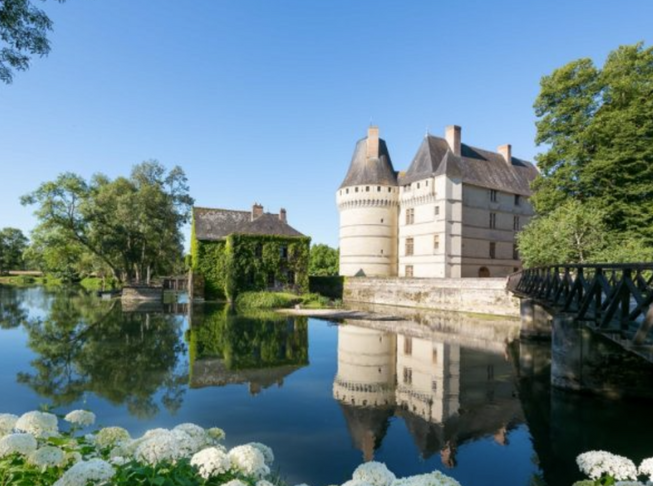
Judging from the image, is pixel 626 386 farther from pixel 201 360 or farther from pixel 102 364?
pixel 102 364

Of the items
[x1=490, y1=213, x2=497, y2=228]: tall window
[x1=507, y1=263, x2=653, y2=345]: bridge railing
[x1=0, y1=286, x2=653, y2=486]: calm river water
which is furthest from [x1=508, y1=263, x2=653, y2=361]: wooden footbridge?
[x1=490, y1=213, x2=497, y2=228]: tall window

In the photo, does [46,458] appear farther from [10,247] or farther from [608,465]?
[10,247]

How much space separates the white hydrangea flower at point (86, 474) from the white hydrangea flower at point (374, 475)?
134 cm

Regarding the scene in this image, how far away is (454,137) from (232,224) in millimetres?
19611

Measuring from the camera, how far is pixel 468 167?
3488cm

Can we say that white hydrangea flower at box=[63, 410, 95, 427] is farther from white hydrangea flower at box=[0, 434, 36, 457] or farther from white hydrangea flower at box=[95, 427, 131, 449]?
white hydrangea flower at box=[0, 434, 36, 457]

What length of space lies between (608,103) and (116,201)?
1354 inches

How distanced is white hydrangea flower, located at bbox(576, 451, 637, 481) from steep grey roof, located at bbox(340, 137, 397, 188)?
34.2 metres

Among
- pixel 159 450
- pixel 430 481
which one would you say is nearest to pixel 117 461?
pixel 159 450

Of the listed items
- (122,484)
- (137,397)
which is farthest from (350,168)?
(122,484)

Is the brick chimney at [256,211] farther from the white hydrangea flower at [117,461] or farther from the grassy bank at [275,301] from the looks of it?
the white hydrangea flower at [117,461]

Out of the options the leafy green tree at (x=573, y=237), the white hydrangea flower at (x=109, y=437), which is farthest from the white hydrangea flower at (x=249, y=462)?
the leafy green tree at (x=573, y=237)

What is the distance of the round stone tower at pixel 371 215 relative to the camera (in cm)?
3656

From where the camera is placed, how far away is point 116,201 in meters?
34.4
